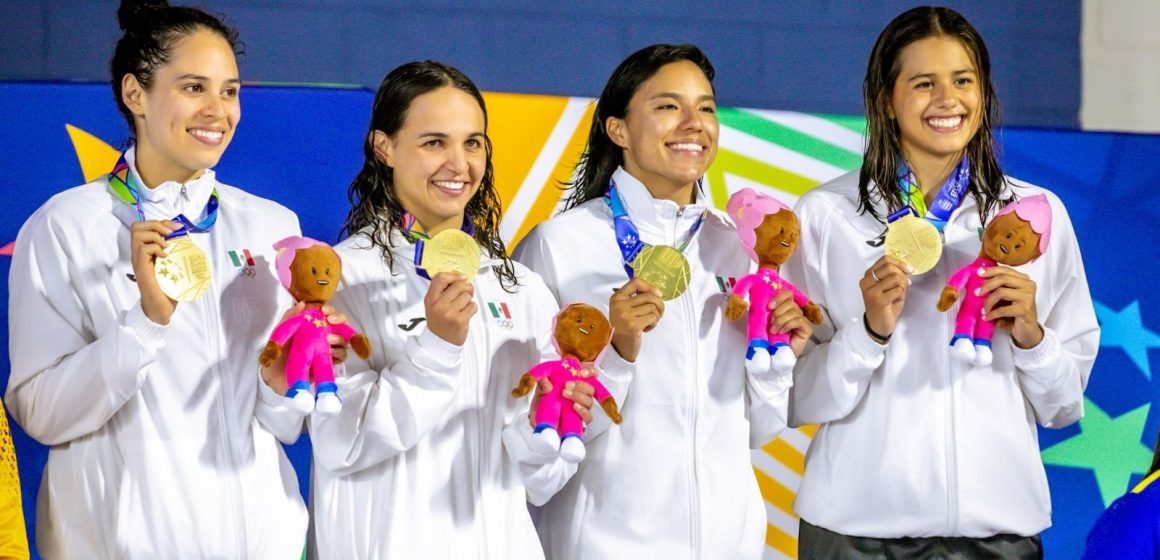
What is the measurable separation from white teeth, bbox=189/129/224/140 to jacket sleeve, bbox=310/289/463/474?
1.70 feet

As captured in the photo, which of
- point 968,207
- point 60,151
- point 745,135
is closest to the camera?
point 968,207

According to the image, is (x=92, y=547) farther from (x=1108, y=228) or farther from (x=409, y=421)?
(x=1108, y=228)

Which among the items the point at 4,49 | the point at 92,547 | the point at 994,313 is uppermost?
the point at 4,49

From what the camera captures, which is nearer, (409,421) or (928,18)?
(409,421)

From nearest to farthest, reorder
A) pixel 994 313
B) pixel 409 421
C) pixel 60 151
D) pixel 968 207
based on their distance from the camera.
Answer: pixel 409 421, pixel 994 313, pixel 968 207, pixel 60 151

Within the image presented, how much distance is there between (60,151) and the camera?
320 cm

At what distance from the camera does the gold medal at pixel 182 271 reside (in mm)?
2408

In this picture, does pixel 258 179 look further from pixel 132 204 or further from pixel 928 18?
pixel 928 18

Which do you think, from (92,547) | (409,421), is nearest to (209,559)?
(92,547)

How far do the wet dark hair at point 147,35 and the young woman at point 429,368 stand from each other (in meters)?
0.38

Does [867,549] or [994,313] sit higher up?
[994,313]

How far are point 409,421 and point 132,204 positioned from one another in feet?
2.11

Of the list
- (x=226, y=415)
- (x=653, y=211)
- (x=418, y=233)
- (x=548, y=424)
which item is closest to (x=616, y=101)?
(x=653, y=211)

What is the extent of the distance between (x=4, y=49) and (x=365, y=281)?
1691 mm
